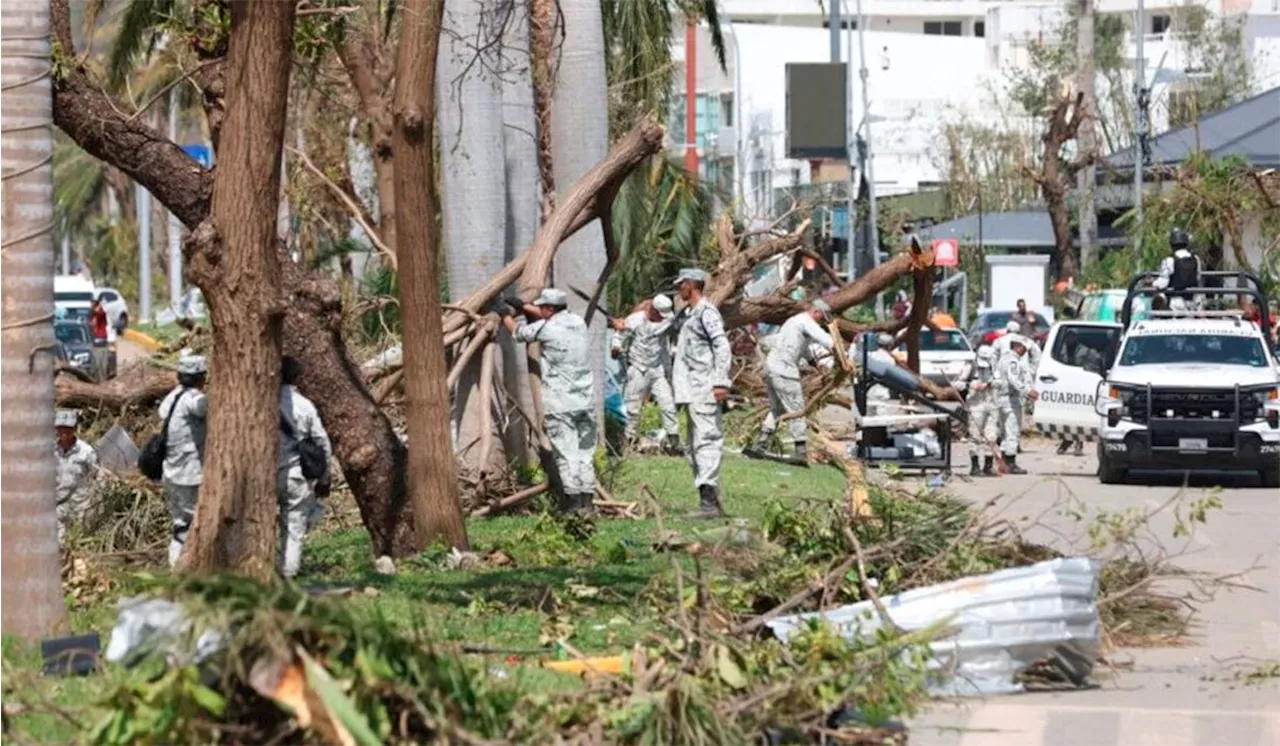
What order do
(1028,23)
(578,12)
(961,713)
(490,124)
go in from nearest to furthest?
(961,713)
(490,124)
(578,12)
(1028,23)

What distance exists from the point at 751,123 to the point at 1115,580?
63.1 metres

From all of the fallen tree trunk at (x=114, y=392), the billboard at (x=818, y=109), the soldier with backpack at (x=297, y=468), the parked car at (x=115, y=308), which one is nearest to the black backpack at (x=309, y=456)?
the soldier with backpack at (x=297, y=468)

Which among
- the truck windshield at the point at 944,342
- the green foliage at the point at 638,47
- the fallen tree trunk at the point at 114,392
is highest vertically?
the green foliage at the point at 638,47

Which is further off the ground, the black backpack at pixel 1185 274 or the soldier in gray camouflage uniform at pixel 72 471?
the black backpack at pixel 1185 274

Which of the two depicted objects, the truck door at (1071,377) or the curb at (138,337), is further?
the curb at (138,337)

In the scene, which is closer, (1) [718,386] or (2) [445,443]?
(2) [445,443]

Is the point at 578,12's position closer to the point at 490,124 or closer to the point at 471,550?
the point at 490,124

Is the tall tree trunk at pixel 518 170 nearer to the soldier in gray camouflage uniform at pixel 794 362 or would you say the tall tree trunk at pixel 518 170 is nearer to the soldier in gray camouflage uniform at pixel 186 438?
the soldier in gray camouflage uniform at pixel 794 362

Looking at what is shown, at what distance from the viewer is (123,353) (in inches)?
1925

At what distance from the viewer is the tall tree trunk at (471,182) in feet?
59.3

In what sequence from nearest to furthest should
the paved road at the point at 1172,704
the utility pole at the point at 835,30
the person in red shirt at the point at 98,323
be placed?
the paved road at the point at 1172,704, the person in red shirt at the point at 98,323, the utility pole at the point at 835,30

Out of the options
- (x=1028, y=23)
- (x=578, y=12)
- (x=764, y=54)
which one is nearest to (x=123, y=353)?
(x=578, y=12)

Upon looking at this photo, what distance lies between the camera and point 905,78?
8550 cm

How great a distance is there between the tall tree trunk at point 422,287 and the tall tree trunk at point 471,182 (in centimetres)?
415
